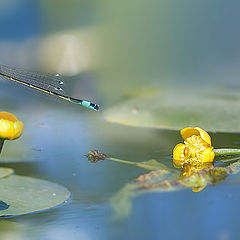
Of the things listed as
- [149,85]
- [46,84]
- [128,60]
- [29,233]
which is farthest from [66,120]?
[29,233]

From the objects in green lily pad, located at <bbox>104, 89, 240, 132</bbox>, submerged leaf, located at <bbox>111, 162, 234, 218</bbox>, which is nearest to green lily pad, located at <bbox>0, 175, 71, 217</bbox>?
submerged leaf, located at <bbox>111, 162, 234, 218</bbox>

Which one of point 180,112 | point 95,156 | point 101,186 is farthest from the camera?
point 180,112

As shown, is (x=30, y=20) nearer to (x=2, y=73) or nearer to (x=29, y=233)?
(x=2, y=73)

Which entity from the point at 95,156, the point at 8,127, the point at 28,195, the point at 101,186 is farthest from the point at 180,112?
the point at 8,127

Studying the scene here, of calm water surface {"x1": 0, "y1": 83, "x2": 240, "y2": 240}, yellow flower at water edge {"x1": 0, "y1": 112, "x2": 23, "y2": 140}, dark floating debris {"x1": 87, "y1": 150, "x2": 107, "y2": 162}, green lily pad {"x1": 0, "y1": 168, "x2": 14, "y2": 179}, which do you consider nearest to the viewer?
calm water surface {"x1": 0, "y1": 83, "x2": 240, "y2": 240}

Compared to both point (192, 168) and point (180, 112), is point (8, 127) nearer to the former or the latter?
point (192, 168)

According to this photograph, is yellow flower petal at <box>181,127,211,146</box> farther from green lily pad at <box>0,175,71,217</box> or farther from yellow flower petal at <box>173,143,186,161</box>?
green lily pad at <box>0,175,71,217</box>
